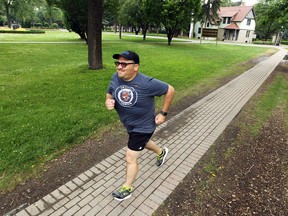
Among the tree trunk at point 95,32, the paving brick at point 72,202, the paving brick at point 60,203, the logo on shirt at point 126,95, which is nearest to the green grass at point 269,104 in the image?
the logo on shirt at point 126,95

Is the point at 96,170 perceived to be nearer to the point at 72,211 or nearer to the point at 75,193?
the point at 75,193

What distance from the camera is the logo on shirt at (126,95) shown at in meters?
2.78

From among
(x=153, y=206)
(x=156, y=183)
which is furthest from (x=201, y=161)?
(x=153, y=206)

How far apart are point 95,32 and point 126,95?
27.7ft

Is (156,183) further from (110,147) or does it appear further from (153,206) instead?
(110,147)

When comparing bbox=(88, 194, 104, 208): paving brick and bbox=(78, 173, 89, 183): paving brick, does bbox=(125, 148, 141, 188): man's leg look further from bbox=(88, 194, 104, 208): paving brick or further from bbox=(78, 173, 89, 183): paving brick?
bbox=(78, 173, 89, 183): paving brick

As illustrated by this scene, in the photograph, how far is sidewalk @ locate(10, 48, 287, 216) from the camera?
3.01 meters

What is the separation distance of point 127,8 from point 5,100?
91.1ft

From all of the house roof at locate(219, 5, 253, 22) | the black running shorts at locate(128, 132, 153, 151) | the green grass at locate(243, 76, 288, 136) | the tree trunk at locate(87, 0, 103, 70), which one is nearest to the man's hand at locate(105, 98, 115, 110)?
the black running shorts at locate(128, 132, 153, 151)

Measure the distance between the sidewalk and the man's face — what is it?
1778 mm

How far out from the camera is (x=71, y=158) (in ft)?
13.4

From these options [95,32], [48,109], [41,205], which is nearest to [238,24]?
[95,32]

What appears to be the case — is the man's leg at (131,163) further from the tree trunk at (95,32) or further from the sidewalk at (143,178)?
the tree trunk at (95,32)

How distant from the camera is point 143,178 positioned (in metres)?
3.66
